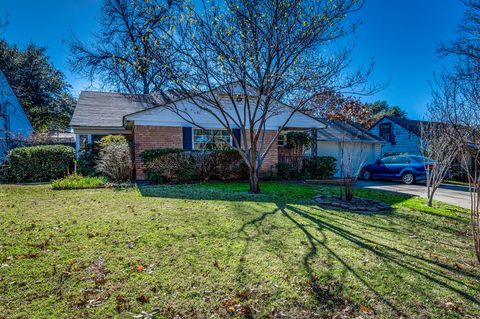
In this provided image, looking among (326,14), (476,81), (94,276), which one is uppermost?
(326,14)

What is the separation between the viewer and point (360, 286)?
305cm

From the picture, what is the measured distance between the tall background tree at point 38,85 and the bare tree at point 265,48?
80.4 ft

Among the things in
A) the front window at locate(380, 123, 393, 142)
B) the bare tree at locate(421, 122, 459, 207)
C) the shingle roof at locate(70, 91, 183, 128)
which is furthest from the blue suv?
the shingle roof at locate(70, 91, 183, 128)

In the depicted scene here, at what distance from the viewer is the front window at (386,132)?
78.8ft

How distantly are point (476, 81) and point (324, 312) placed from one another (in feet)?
26.8

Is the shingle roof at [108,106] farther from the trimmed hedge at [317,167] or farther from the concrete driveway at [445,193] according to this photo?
the concrete driveway at [445,193]

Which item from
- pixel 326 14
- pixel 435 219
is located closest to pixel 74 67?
pixel 326 14

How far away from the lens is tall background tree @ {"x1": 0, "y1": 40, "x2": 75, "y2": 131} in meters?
25.2

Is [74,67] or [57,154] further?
[74,67]

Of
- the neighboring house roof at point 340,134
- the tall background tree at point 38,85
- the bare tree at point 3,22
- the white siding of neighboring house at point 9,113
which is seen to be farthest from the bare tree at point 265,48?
the tall background tree at point 38,85

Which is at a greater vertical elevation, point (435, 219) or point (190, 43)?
point (190, 43)

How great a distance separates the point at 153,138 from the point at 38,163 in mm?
4520

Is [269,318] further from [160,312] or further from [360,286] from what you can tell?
[360,286]

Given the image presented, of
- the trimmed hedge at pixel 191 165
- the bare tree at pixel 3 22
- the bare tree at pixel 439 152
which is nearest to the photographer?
the bare tree at pixel 439 152
